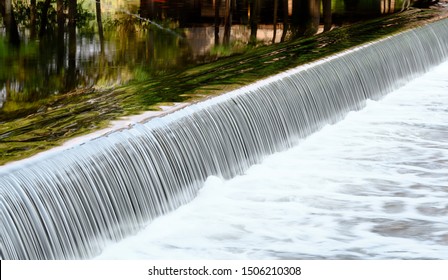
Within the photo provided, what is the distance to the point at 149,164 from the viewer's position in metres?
6.62

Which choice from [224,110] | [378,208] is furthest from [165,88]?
[378,208]

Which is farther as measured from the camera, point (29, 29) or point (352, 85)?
point (29, 29)

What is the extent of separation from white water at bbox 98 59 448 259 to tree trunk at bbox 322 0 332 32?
6700mm

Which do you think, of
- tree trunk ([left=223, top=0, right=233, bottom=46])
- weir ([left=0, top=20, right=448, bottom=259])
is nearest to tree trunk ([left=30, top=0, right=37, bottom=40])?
tree trunk ([left=223, top=0, right=233, bottom=46])

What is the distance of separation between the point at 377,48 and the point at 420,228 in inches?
247

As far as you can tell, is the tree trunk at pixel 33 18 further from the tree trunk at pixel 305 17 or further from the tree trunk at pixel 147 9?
the tree trunk at pixel 305 17

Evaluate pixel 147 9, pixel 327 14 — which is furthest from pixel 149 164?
pixel 327 14

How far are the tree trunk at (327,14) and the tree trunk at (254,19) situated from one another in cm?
112

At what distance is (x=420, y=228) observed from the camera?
6699 millimetres

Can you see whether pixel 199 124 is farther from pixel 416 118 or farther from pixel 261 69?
pixel 416 118

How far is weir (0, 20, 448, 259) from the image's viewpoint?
546 cm

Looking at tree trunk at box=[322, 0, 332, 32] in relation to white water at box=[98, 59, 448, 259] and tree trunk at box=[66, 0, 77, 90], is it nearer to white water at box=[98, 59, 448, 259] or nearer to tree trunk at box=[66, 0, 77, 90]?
tree trunk at box=[66, 0, 77, 90]

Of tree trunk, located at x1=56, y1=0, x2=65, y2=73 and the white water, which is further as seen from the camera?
tree trunk, located at x1=56, y1=0, x2=65, y2=73

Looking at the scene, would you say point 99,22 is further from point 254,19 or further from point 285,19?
point 285,19
